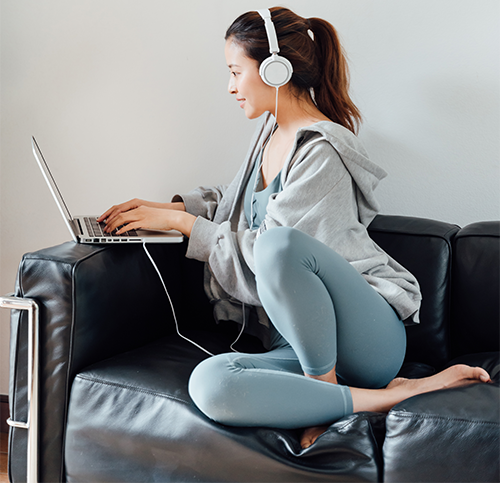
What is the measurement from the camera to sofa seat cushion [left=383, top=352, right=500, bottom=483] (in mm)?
707

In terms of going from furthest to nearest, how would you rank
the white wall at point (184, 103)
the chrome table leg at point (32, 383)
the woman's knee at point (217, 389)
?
the white wall at point (184, 103) < the chrome table leg at point (32, 383) < the woman's knee at point (217, 389)

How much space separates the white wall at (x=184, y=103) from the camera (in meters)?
1.41

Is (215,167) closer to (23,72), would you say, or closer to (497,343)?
(23,72)

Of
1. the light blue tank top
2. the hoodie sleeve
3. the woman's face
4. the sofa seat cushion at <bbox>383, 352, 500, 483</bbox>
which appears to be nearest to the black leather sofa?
the sofa seat cushion at <bbox>383, 352, 500, 483</bbox>

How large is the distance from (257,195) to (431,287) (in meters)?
0.48

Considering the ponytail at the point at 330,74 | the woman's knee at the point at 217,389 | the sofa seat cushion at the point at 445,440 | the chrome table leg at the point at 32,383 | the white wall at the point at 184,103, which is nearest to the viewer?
the sofa seat cushion at the point at 445,440

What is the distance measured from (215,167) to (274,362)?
0.86m

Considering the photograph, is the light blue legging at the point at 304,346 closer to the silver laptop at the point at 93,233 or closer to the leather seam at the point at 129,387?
the leather seam at the point at 129,387

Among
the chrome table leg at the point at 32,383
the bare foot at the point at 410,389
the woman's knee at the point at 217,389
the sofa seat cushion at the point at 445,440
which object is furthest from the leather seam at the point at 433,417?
the chrome table leg at the point at 32,383

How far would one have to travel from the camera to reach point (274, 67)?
112 cm

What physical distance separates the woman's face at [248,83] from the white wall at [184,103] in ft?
1.32

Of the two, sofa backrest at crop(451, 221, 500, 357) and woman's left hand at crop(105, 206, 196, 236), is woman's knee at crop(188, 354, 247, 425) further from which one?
sofa backrest at crop(451, 221, 500, 357)

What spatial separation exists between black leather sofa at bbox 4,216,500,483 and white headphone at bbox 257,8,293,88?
45cm

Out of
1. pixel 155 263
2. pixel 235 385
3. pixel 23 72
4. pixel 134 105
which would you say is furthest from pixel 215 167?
pixel 235 385
